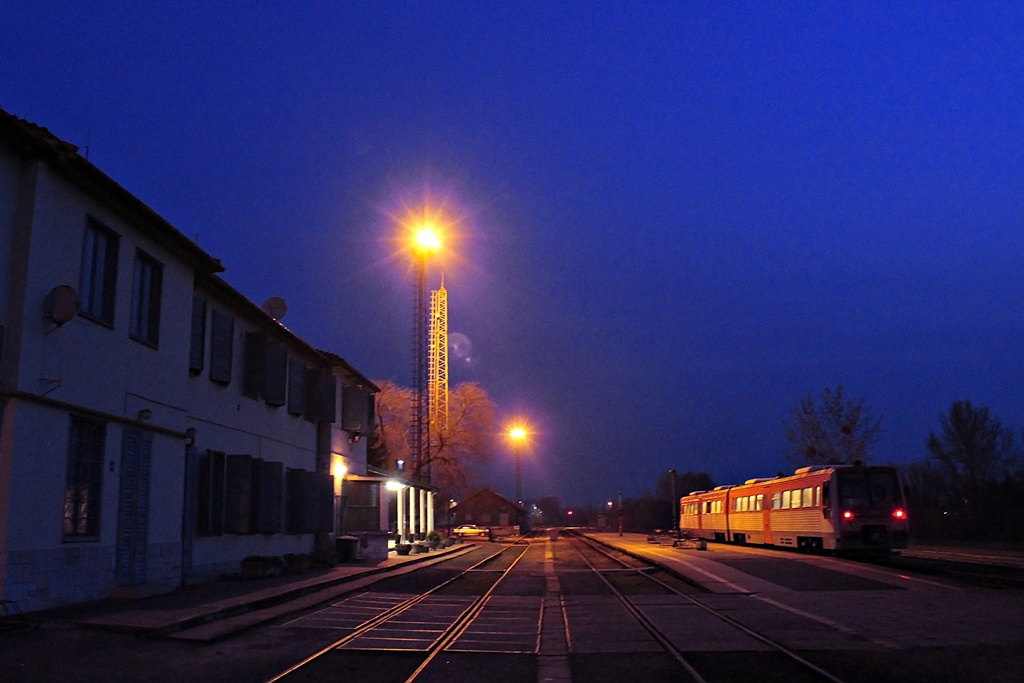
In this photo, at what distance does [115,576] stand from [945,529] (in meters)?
51.9

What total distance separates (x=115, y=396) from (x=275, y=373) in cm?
854

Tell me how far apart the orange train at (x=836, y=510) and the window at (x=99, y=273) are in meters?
22.1

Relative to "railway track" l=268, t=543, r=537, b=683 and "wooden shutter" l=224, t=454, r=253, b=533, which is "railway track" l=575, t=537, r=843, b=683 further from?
"wooden shutter" l=224, t=454, r=253, b=533

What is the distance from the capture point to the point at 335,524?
30156 mm

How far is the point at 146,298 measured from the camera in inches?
627

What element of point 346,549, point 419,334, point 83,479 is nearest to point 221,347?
point 83,479

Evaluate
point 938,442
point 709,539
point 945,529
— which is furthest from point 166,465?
point 938,442

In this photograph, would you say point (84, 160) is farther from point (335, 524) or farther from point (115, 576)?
point (335, 524)

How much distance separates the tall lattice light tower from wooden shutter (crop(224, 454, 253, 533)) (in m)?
39.2

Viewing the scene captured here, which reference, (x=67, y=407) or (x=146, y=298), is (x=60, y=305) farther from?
(x=146, y=298)

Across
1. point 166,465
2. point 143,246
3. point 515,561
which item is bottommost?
point 515,561

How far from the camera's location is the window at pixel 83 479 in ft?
43.1

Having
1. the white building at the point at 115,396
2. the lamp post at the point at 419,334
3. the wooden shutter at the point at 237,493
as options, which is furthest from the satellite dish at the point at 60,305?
the lamp post at the point at 419,334

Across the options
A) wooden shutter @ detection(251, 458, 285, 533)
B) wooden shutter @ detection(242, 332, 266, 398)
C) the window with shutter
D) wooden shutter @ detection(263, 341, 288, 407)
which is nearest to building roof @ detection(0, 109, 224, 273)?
wooden shutter @ detection(242, 332, 266, 398)
